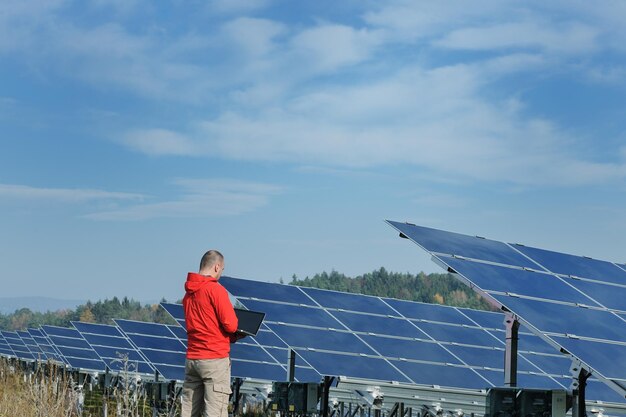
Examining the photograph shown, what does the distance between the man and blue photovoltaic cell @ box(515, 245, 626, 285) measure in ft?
19.0

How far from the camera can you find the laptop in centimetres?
1009

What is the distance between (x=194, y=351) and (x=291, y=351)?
8007mm

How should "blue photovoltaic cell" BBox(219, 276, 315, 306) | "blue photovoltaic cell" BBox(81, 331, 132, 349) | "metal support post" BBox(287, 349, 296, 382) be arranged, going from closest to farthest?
"metal support post" BBox(287, 349, 296, 382)
"blue photovoltaic cell" BBox(219, 276, 315, 306)
"blue photovoltaic cell" BBox(81, 331, 132, 349)

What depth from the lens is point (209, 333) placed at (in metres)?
10.0

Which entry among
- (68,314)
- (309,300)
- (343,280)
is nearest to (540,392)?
(309,300)

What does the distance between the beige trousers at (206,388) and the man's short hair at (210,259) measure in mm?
964

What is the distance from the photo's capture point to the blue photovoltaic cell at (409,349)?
1777cm

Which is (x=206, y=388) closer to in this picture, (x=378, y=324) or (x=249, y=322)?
(x=249, y=322)

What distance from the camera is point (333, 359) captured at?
1678cm

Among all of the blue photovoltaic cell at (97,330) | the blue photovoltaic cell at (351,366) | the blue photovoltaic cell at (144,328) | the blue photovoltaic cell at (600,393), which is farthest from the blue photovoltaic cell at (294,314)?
the blue photovoltaic cell at (97,330)

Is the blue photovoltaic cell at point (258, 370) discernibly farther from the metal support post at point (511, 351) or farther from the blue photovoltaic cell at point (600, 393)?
the metal support post at point (511, 351)

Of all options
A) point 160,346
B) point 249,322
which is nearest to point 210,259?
point 249,322

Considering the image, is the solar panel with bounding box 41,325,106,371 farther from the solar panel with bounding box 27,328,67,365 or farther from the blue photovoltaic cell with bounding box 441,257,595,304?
the blue photovoltaic cell with bounding box 441,257,595,304

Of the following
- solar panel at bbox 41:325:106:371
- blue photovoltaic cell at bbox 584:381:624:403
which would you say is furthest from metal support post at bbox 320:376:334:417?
solar panel at bbox 41:325:106:371
